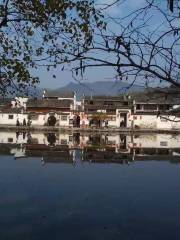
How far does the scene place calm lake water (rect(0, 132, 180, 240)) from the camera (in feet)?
35.7

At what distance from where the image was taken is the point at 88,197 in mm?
14977

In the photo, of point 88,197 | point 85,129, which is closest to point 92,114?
point 85,129

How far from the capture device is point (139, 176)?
20.5m

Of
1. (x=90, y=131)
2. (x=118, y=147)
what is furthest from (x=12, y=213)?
(x=90, y=131)

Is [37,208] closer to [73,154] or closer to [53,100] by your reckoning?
[73,154]

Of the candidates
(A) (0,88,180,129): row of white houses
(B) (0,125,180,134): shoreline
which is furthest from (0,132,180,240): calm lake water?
(A) (0,88,180,129): row of white houses

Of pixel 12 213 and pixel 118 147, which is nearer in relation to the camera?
pixel 12 213

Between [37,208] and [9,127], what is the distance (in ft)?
141

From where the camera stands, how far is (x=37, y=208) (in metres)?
13.0

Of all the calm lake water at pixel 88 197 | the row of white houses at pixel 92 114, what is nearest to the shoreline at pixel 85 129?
the row of white houses at pixel 92 114

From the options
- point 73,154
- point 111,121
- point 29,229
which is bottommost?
point 29,229

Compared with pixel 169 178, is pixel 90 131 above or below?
A: above

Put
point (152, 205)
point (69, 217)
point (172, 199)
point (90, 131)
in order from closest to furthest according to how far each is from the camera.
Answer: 1. point (69, 217)
2. point (152, 205)
3. point (172, 199)
4. point (90, 131)

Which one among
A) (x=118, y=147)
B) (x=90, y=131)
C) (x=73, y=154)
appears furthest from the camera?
(x=90, y=131)
